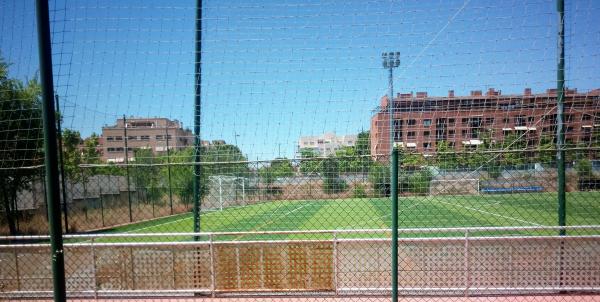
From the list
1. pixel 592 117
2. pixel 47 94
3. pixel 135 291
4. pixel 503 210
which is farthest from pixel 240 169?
pixel 503 210

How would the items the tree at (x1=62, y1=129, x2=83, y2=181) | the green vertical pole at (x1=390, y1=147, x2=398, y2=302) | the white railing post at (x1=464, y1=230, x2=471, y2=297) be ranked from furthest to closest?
the tree at (x1=62, y1=129, x2=83, y2=181)
the white railing post at (x1=464, y1=230, x2=471, y2=297)
the green vertical pole at (x1=390, y1=147, x2=398, y2=302)

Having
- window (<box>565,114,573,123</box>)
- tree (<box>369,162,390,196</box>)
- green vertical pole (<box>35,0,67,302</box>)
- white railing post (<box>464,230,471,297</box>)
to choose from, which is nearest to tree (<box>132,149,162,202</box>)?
green vertical pole (<box>35,0,67,302</box>)

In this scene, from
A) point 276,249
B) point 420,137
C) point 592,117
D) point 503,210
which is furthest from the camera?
point 503,210

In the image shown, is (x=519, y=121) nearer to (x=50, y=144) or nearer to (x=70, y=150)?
(x=50, y=144)

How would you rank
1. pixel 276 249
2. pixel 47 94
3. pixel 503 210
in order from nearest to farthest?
pixel 47 94 < pixel 276 249 < pixel 503 210

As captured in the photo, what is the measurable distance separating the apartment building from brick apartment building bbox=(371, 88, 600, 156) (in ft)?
1.16

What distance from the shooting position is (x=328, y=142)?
3656mm

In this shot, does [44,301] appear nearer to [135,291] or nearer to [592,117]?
[135,291]

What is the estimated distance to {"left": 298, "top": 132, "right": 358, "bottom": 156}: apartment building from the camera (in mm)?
3611

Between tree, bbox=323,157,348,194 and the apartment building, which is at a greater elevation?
the apartment building

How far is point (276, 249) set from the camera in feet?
15.4

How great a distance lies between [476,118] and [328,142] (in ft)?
6.01

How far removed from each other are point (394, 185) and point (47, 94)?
2754 mm

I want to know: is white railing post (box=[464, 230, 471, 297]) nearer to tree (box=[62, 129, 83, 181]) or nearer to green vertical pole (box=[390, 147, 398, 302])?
green vertical pole (box=[390, 147, 398, 302])
